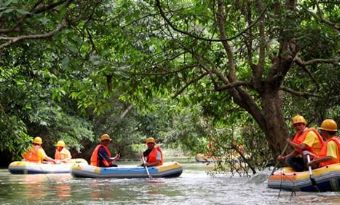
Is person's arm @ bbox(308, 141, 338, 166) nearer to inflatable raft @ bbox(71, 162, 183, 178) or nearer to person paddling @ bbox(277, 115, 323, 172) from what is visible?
person paddling @ bbox(277, 115, 323, 172)

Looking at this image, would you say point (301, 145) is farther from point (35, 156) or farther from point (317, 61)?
point (35, 156)

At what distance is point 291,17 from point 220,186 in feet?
18.3

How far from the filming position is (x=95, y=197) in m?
12.2

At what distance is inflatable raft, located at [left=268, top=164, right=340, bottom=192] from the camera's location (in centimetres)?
1095

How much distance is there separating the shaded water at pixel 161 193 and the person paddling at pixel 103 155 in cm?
162

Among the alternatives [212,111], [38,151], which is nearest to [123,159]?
[38,151]

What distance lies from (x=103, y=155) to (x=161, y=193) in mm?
5913

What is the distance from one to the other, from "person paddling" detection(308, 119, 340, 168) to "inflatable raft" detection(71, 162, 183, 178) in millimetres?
7473

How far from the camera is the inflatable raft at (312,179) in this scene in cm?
1095

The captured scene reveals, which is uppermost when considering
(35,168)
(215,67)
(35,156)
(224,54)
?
(224,54)

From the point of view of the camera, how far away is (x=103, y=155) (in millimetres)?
18766

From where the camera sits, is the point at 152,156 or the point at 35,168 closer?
the point at 152,156

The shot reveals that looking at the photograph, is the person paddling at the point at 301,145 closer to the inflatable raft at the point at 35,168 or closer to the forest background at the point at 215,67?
the forest background at the point at 215,67

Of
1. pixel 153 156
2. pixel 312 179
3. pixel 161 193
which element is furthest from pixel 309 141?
pixel 153 156
